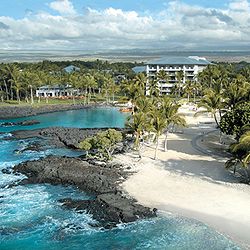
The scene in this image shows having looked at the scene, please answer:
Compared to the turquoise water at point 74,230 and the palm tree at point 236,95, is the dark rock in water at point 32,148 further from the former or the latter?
the palm tree at point 236,95

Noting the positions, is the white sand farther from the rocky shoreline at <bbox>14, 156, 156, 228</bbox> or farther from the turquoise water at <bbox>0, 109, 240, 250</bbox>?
the rocky shoreline at <bbox>14, 156, 156, 228</bbox>

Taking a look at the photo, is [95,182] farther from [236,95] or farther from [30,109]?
[30,109]

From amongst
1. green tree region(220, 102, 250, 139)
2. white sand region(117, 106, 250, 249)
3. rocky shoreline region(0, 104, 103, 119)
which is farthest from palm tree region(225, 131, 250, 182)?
rocky shoreline region(0, 104, 103, 119)

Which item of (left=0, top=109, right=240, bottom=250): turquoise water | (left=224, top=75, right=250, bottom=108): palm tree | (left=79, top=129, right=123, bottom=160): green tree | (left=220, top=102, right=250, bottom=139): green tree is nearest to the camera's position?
(left=0, top=109, right=240, bottom=250): turquoise water

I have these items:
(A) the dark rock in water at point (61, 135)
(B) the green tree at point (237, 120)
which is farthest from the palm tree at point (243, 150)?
(A) the dark rock in water at point (61, 135)

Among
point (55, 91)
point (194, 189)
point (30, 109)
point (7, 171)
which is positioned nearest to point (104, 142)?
point (7, 171)

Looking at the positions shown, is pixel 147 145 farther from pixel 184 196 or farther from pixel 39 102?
pixel 39 102
